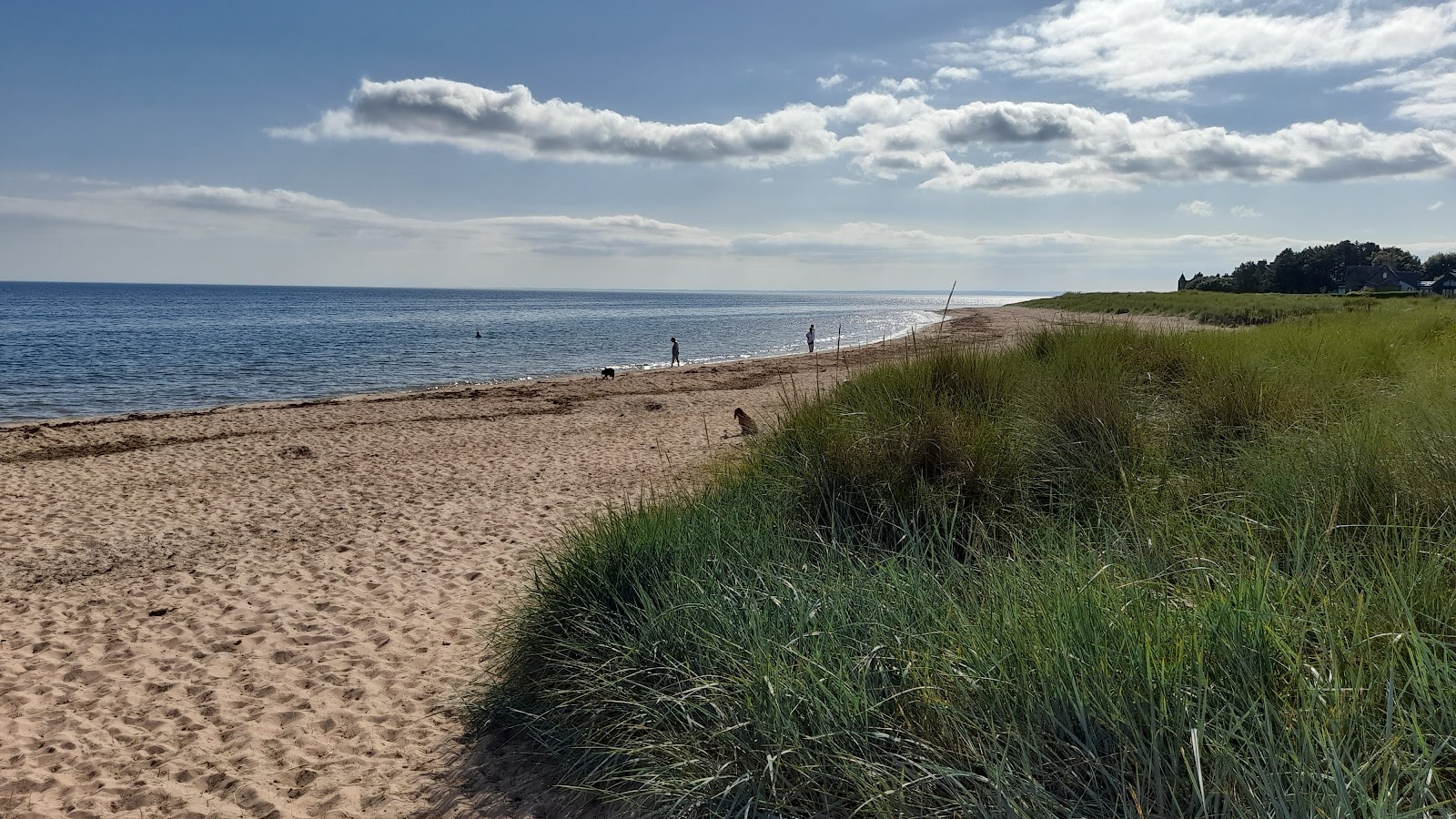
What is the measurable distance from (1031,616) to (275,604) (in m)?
6.54

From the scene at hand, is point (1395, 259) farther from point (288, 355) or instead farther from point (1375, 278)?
point (288, 355)

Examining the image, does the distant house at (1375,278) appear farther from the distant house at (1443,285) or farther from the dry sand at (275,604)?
the dry sand at (275,604)

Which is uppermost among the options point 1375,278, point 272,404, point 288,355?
point 1375,278

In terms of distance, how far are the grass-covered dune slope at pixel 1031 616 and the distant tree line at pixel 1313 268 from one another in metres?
85.9

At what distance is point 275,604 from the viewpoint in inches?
276

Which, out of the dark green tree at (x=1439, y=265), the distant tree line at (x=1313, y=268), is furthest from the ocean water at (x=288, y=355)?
the dark green tree at (x=1439, y=265)

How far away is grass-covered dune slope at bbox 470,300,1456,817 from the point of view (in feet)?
7.36

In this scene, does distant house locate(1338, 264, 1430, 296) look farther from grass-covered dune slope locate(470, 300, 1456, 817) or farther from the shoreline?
grass-covered dune slope locate(470, 300, 1456, 817)

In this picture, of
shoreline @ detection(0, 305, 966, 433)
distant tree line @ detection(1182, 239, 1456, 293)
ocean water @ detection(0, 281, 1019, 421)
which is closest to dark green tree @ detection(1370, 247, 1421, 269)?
distant tree line @ detection(1182, 239, 1456, 293)

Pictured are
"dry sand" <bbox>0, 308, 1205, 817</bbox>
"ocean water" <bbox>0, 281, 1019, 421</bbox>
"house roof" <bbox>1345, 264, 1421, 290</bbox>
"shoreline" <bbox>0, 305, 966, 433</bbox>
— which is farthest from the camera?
"house roof" <bbox>1345, 264, 1421, 290</bbox>

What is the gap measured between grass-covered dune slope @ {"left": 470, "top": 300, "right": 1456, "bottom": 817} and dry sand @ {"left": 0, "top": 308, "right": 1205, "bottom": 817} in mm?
588

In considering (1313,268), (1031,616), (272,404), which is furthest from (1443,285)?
(1031,616)

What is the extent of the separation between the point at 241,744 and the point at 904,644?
12.7ft

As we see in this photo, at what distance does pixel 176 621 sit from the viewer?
262 inches
